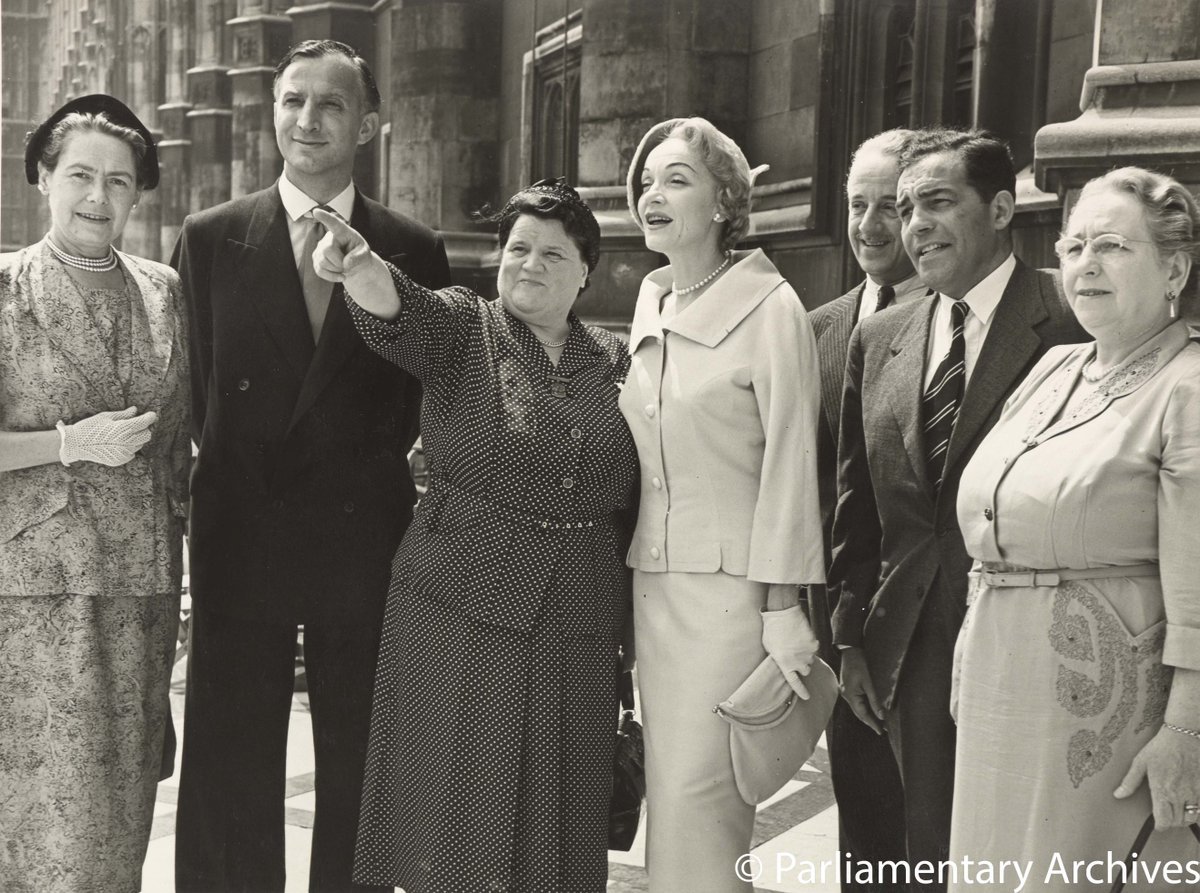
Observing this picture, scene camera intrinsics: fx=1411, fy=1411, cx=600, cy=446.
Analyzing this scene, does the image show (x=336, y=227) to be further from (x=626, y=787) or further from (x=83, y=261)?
(x=626, y=787)

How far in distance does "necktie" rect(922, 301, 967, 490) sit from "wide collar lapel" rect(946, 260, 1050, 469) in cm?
4

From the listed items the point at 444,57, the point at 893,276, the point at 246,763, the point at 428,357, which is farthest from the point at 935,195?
the point at 444,57

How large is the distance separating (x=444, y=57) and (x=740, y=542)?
33.0 ft

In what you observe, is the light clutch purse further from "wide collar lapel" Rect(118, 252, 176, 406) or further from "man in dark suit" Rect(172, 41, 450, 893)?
"wide collar lapel" Rect(118, 252, 176, 406)

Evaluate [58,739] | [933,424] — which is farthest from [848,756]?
[58,739]

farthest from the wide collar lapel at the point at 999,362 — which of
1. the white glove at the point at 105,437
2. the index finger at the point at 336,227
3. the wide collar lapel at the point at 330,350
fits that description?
the white glove at the point at 105,437

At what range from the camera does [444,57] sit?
1242cm

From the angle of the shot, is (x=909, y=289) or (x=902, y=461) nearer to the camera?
(x=902, y=461)

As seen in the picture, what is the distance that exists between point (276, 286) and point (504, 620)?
44.0 inches

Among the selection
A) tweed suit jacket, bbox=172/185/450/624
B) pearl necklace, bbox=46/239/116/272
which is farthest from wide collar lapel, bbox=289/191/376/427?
pearl necklace, bbox=46/239/116/272

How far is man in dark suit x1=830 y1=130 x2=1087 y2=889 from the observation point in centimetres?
316

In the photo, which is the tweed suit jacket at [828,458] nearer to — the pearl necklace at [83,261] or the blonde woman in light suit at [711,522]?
the blonde woman in light suit at [711,522]

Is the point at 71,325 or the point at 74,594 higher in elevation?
the point at 71,325

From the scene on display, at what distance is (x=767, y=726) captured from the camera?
10.3 feet
